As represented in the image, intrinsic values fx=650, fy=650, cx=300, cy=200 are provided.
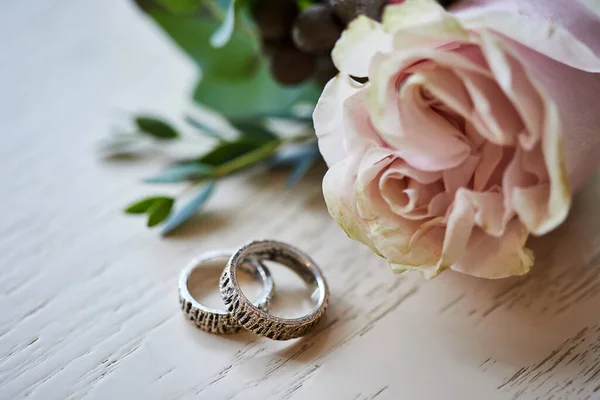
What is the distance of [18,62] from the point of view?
0.73 meters

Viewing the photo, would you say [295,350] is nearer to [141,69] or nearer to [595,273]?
[595,273]

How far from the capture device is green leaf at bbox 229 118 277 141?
561 millimetres

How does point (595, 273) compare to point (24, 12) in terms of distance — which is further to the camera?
point (24, 12)

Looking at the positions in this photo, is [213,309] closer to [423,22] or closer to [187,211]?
[187,211]

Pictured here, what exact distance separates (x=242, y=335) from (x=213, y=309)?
26mm

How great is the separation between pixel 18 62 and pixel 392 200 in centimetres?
55

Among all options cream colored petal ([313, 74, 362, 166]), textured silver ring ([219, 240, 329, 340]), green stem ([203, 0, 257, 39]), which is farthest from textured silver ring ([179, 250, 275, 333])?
green stem ([203, 0, 257, 39])

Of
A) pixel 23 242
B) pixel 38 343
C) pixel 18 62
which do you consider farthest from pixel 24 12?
pixel 38 343

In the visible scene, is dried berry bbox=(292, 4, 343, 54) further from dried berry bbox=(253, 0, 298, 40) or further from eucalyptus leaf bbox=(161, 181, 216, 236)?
eucalyptus leaf bbox=(161, 181, 216, 236)

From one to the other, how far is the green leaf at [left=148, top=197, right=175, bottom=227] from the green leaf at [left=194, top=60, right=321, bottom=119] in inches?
4.6

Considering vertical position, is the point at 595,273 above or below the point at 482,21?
below

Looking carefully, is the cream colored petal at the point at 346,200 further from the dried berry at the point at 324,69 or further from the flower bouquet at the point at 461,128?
the dried berry at the point at 324,69

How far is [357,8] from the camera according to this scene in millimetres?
433

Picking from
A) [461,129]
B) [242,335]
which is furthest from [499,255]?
[242,335]
